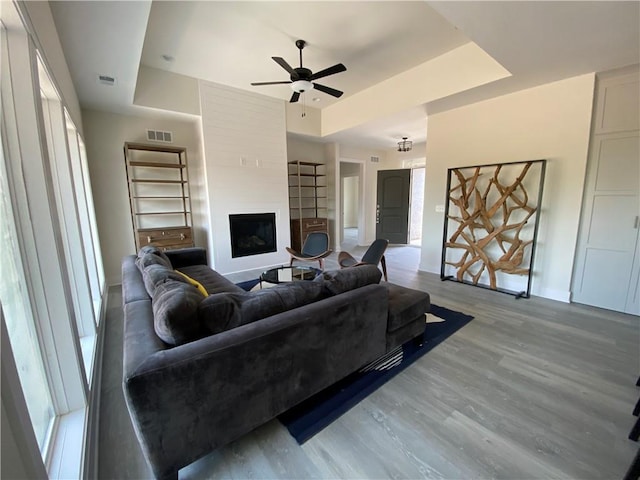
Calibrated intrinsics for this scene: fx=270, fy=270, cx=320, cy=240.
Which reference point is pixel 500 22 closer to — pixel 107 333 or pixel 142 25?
pixel 142 25

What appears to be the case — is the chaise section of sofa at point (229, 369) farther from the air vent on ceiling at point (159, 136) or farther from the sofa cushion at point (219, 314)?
the air vent on ceiling at point (159, 136)

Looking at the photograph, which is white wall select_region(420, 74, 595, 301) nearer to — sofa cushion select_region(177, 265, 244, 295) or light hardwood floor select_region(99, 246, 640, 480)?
light hardwood floor select_region(99, 246, 640, 480)

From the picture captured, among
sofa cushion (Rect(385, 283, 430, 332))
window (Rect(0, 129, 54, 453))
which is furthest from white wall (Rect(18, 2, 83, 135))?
sofa cushion (Rect(385, 283, 430, 332))

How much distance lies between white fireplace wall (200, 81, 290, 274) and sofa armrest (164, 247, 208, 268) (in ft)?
2.84

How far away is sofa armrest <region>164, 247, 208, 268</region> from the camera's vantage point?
11.6 ft

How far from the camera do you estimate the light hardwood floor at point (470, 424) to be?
53.9 inches

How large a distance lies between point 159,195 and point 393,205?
5493mm

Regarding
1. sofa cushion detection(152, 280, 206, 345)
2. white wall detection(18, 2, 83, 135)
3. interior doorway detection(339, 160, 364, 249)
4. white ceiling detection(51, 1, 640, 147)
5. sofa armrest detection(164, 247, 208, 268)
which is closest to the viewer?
sofa cushion detection(152, 280, 206, 345)

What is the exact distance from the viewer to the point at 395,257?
240 inches

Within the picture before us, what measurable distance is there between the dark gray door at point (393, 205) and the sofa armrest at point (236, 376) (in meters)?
5.90

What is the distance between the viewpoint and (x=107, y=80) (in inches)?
119

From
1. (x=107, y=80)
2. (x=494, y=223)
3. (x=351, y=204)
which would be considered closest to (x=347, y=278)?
(x=494, y=223)

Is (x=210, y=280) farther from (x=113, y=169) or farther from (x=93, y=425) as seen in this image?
(x=113, y=169)

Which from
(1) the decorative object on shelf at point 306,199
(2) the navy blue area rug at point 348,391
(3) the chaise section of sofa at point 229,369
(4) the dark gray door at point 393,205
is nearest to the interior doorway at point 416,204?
(4) the dark gray door at point 393,205
